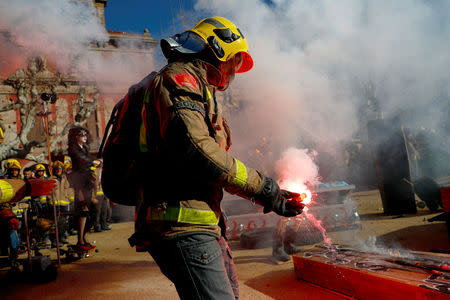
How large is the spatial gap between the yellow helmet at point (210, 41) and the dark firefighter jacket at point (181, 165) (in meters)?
0.30

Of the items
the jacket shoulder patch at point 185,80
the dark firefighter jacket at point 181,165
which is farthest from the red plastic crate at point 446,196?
the jacket shoulder patch at point 185,80

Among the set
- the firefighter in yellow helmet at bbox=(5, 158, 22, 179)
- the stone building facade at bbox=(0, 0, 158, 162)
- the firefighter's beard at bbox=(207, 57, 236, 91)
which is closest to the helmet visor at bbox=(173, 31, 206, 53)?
the firefighter's beard at bbox=(207, 57, 236, 91)

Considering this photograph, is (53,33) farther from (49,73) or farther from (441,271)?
(49,73)

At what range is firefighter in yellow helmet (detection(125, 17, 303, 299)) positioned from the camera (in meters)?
1.34

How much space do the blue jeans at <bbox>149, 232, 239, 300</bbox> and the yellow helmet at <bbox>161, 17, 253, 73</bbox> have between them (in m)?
1.08

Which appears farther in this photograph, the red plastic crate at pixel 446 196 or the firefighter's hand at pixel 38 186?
the red plastic crate at pixel 446 196

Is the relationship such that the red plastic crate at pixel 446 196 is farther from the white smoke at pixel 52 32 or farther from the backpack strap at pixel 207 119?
the white smoke at pixel 52 32

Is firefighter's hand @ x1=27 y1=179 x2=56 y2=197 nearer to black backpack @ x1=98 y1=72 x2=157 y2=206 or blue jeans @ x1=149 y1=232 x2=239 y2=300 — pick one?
black backpack @ x1=98 y1=72 x2=157 y2=206

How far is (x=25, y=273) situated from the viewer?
471cm

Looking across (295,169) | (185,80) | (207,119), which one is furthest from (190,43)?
(295,169)

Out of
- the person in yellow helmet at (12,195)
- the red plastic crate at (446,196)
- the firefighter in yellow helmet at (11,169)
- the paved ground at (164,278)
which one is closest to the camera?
the person in yellow helmet at (12,195)

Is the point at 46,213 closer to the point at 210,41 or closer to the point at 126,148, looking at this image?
the point at 126,148

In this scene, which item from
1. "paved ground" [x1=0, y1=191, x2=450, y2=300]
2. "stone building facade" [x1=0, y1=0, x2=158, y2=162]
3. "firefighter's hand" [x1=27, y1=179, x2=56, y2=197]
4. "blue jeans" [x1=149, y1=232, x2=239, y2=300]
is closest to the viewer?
"blue jeans" [x1=149, y1=232, x2=239, y2=300]

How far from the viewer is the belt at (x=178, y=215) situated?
4.51 ft
